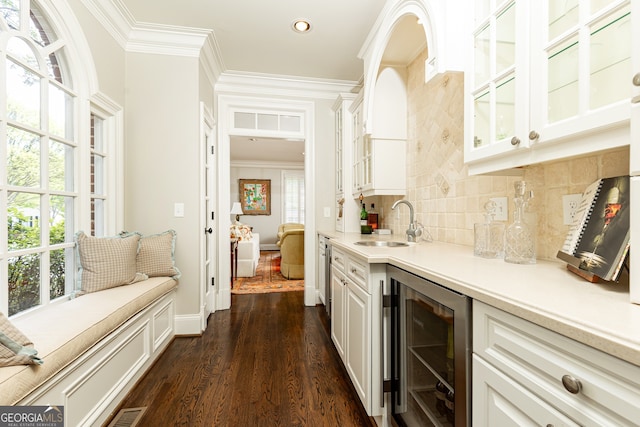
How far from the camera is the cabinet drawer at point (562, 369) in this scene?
1.57ft

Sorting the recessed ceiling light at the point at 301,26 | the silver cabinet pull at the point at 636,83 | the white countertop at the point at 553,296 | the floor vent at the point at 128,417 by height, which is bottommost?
the floor vent at the point at 128,417

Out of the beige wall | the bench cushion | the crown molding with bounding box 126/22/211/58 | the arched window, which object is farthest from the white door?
the beige wall

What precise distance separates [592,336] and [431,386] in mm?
795

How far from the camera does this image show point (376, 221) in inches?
123

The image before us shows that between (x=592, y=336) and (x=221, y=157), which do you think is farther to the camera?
(x=221, y=157)

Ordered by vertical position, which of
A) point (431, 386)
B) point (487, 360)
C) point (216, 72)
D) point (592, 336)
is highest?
point (216, 72)

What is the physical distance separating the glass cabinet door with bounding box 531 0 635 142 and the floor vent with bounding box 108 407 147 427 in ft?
7.46

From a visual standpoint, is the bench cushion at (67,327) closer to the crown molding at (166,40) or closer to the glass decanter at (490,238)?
the glass decanter at (490,238)

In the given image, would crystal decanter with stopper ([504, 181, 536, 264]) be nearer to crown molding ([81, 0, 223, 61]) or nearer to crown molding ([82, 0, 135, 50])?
crown molding ([81, 0, 223, 61])

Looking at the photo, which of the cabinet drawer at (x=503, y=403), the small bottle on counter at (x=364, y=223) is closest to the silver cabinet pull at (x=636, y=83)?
the cabinet drawer at (x=503, y=403)

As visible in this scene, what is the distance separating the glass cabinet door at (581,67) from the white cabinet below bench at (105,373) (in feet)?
6.50

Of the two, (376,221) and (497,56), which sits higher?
(497,56)

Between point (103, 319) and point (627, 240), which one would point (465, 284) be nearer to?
point (627, 240)

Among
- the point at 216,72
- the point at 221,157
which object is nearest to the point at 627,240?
the point at 221,157
